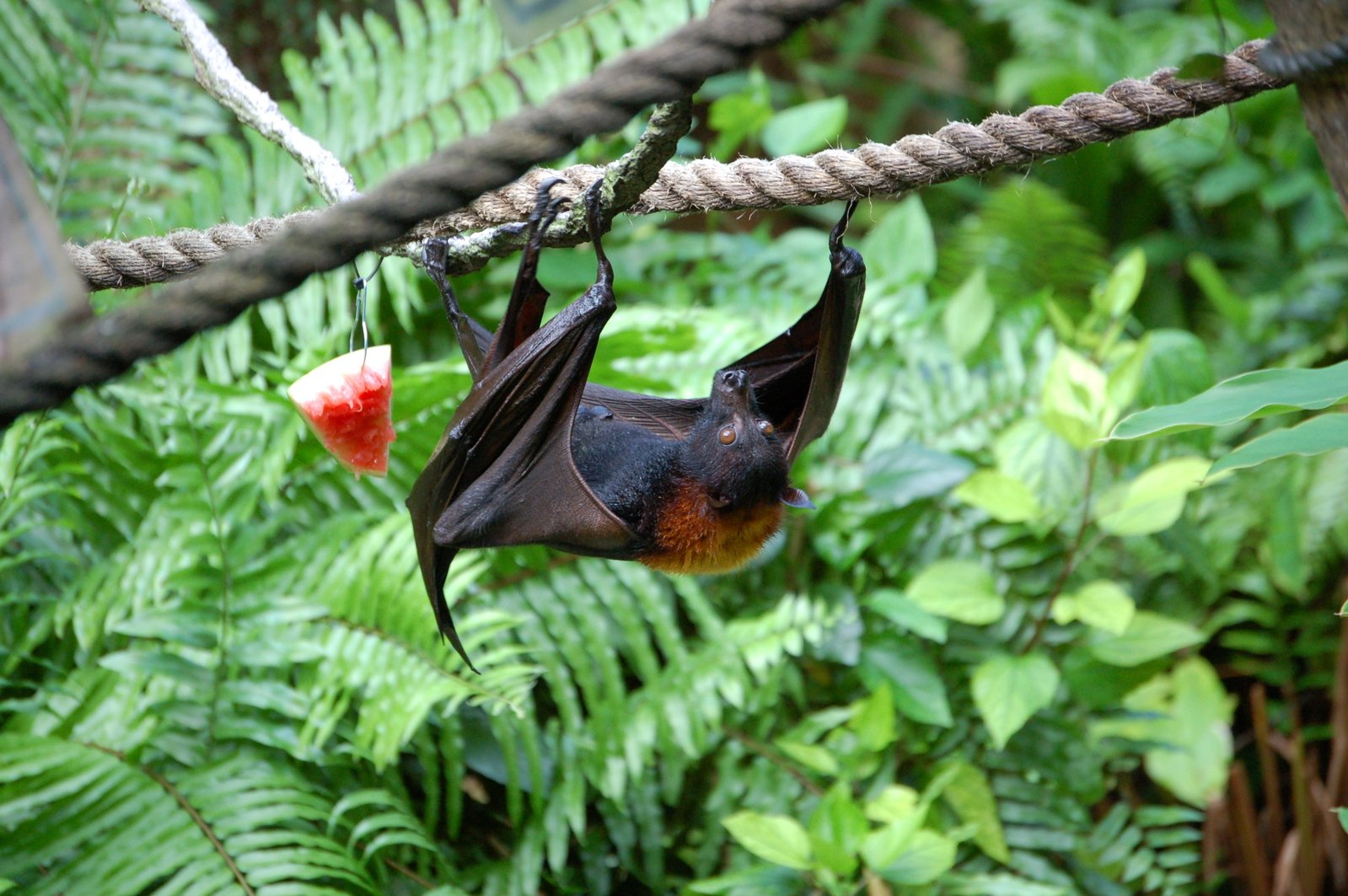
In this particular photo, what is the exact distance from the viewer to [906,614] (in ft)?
10.4

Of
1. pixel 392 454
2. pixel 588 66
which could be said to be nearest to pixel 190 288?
pixel 392 454

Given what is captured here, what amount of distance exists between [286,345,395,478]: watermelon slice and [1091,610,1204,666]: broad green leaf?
7.48 ft

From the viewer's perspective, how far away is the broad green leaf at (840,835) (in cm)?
264

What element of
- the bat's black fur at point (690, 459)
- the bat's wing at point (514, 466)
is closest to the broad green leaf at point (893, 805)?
the bat's black fur at point (690, 459)

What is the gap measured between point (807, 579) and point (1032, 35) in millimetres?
4117

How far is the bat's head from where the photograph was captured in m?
2.40

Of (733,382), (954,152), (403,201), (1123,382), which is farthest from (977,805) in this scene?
(403,201)

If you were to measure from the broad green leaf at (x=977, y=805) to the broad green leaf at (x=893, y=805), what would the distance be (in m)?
0.32

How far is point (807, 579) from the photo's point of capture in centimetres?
356

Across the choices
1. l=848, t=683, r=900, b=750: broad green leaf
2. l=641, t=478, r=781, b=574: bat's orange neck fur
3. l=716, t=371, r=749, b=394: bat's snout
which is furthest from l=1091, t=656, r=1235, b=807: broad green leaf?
l=716, t=371, r=749, b=394: bat's snout

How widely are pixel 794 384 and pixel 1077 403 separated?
961 millimetres

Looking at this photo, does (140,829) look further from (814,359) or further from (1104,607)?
(1104,607)

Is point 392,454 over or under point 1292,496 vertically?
over

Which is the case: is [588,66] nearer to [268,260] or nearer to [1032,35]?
[268,260]
